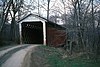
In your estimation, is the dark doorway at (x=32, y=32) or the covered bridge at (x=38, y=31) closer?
the covered bridge at (x=38, y=31)

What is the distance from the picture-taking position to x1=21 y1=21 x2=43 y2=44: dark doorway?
98.3ft

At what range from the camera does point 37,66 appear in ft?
48.9

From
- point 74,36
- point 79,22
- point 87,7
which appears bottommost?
point 74,36

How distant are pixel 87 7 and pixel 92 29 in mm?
2771

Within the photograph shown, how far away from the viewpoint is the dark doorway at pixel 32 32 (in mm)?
29953

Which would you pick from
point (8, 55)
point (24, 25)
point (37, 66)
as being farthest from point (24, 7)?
point (37, 66)

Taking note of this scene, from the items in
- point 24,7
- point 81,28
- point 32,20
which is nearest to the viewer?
point 81,28

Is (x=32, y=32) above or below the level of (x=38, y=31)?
below

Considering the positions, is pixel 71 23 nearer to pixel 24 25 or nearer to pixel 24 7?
pixel 24 25

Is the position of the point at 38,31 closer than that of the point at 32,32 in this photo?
No

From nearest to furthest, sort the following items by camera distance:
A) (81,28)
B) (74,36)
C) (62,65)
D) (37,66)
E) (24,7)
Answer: (37,66) → (62,65) → (81,28) → (74,36) → (24,7)

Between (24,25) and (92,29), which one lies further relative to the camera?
(24,25)

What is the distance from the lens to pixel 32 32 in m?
32.9

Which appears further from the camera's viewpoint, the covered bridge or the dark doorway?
the dark doorway
